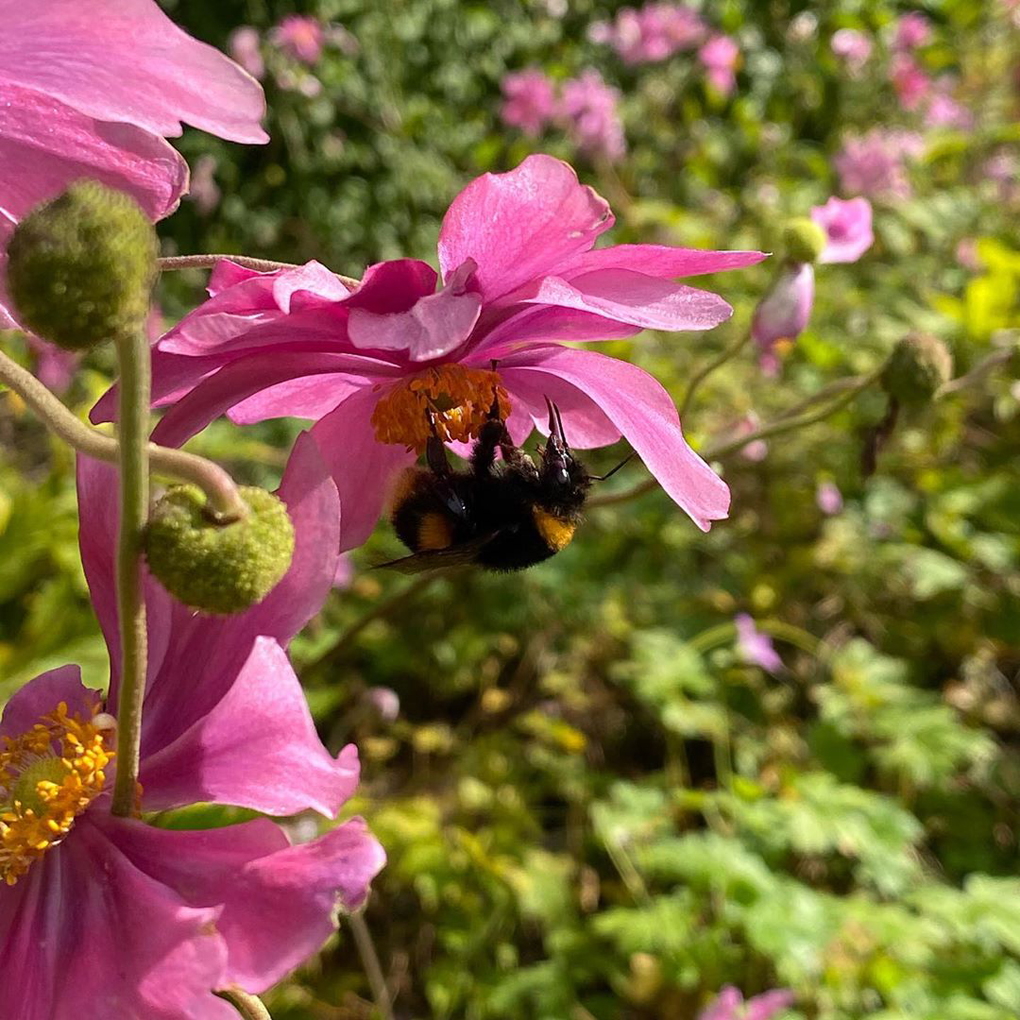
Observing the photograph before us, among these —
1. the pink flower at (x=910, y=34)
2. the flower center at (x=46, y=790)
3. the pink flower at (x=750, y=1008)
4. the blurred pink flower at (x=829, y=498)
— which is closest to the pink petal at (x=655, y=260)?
the flower center at (x=46, y=790)

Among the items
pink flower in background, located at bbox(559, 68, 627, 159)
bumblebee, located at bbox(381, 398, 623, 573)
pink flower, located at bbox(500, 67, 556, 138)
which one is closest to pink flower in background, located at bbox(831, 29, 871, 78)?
pink flower in background, located at bbox(559, 68, 627, 159)

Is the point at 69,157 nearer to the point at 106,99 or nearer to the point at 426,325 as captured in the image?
the point at 106,99

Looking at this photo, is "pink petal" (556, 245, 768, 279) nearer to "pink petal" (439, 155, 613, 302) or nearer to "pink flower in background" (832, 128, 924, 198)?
"pink petal" (439, 155, 613, 302)

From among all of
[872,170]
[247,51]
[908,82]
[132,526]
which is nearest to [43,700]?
[132,526]

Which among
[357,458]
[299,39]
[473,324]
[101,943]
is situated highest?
[473,324]

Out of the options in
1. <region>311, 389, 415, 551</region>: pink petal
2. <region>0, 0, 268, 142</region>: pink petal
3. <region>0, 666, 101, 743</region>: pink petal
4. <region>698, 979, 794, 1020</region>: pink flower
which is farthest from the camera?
<region>698, 979, 794, 1020</region>: pink flower
